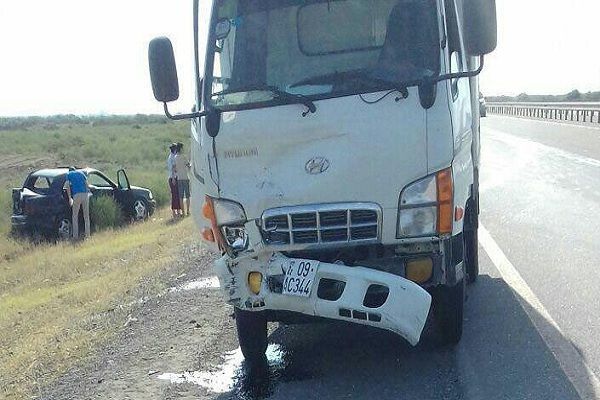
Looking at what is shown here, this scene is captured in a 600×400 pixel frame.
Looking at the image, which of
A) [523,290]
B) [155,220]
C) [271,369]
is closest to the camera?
[271,369]

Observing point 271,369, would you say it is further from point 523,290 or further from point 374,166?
point 523,290

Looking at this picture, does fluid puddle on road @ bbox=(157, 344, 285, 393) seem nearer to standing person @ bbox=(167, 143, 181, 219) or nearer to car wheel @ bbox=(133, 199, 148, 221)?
standing person @ bbox=(167, 143, 181, 219)

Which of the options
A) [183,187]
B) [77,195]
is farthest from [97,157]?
[77,195]

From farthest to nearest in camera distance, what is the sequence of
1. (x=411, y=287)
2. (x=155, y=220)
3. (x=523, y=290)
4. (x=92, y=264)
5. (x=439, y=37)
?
(x=155, y=220) → (x=92, y=264) → (x=523, y=290) → (x=439, y=37) → (x=411, y=287)

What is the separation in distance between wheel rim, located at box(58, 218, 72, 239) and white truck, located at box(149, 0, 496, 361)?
464 inches

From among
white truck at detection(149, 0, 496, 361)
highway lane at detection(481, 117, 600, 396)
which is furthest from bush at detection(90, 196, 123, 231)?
white truck at detection(149, 0, 496, 361)

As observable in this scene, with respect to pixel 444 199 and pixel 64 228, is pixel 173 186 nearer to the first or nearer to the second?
pixel 64 228

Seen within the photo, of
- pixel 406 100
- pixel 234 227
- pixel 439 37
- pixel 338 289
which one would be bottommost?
pixel 338 289

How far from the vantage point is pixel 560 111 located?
176 feet

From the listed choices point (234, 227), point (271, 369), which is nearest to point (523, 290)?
point (271, 369)

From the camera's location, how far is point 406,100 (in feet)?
15.7

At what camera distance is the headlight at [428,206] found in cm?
470

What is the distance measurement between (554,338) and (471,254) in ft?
4.87

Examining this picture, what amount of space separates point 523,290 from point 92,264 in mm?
7787
